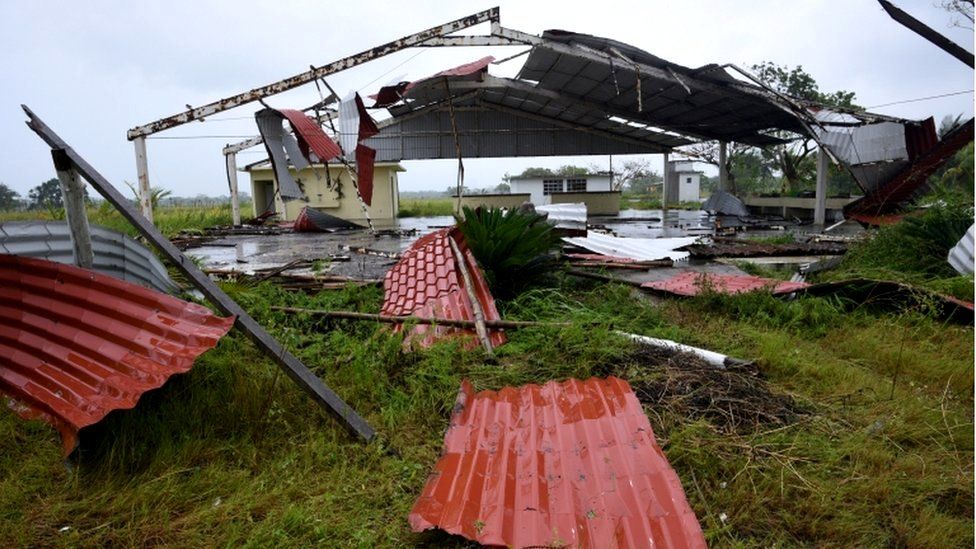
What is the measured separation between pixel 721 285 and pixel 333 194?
15.7 m

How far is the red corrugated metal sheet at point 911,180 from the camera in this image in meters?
9.76

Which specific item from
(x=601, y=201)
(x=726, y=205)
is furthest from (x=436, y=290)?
(x=601, y=201)

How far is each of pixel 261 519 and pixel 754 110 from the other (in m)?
15.8

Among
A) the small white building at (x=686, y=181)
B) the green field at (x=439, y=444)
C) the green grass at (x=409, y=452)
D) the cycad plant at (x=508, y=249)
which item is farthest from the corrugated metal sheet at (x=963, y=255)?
the small white building at (x=686, y=181)

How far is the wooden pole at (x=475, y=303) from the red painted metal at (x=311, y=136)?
8062 mm

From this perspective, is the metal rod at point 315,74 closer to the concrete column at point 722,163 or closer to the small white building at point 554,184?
the concrete column at point 722,163

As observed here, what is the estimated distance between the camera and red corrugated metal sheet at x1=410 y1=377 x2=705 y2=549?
1.60 metres

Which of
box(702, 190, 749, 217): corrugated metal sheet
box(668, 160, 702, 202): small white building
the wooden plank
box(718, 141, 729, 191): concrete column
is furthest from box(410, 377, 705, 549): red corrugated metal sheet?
box(668, 160, 702, 202): small white building

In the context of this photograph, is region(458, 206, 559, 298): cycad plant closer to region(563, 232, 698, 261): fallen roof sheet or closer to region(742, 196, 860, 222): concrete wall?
region(563, 232, 698, 261): fallen roof sheet

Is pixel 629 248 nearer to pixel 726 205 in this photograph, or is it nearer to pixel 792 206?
pixel 726 205

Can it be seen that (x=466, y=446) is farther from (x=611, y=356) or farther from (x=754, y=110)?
(x=754, y=110)

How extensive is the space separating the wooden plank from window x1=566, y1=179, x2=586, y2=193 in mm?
23325

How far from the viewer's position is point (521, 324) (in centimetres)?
353

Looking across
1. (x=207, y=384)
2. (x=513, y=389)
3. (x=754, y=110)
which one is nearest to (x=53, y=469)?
(x=207, y=384)
